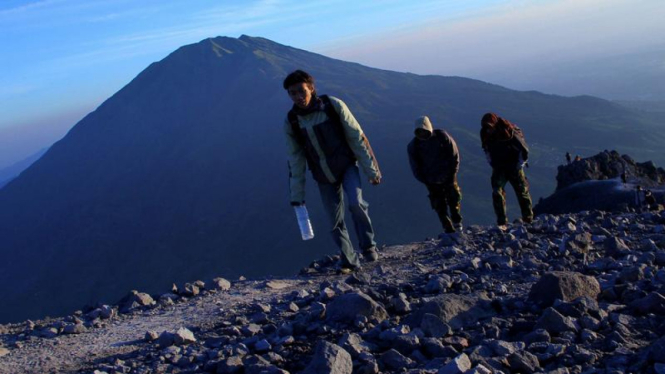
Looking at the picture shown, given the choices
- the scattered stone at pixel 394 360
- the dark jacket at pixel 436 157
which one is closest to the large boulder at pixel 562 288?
the scattered stone at pixel 394 360

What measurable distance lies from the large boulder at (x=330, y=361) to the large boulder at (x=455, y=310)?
33.0 inches

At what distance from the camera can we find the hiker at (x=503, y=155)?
10.4m

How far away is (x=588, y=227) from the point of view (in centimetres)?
906

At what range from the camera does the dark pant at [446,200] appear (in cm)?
1000

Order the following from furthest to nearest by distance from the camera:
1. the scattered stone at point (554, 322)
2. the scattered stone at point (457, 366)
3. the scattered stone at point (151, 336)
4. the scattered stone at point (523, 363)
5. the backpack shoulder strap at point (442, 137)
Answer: the backpack shoulder strap at point (442, 137) → the scattered stone at point (151, 336) → the scattered stone at point (554, 322) → the scattered stone at point (523, 363) → the scattered stone at point (457, 366)

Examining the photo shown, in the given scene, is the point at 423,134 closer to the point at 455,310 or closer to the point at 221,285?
the point at 221,285

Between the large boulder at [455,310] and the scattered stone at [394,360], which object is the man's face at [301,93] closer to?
the large boulder at [455,310]

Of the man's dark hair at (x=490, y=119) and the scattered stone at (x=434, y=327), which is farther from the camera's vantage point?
the man's dark hair at (x=490, y=119)

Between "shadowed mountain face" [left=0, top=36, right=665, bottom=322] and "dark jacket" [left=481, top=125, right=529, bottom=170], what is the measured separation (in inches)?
2766

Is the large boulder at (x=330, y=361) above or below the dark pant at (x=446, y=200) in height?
below

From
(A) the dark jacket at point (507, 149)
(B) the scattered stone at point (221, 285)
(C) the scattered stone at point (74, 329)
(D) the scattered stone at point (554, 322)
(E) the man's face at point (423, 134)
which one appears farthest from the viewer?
(A) the dark jacket at point (507, 149)

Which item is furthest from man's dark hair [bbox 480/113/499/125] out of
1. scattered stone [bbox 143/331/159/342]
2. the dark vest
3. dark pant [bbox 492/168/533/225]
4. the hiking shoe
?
scattered stone [bbox 143/331/159/342]

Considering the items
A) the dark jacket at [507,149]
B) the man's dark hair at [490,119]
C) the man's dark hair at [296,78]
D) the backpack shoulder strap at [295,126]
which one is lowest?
the dark jacket at [507,149]

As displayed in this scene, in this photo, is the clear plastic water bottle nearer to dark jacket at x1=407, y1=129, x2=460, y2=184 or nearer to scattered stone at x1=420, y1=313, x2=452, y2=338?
dark jacket at x1=407, y1=129, x2=460, y2=184
